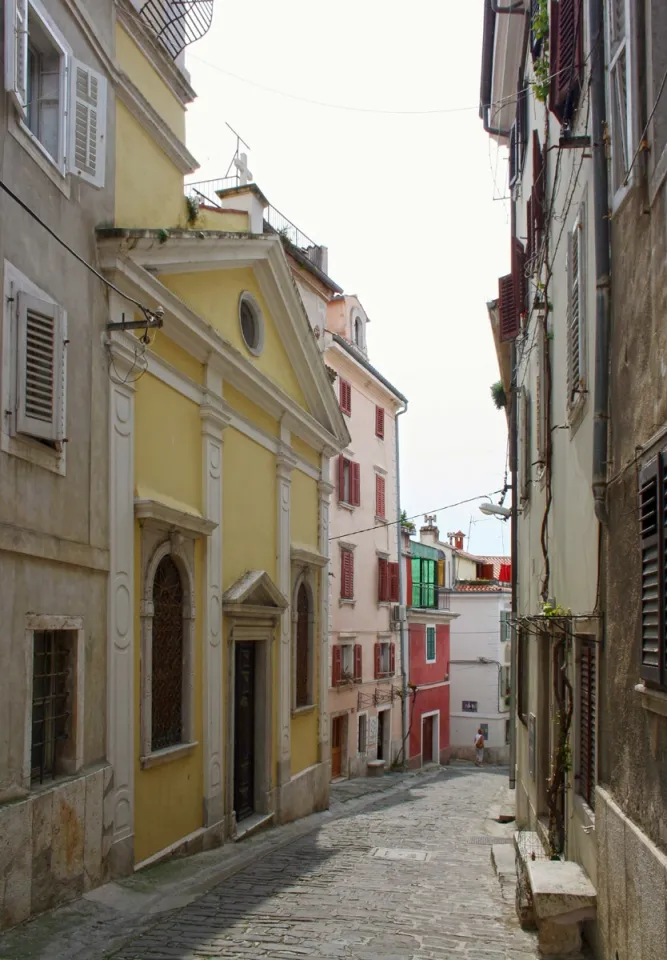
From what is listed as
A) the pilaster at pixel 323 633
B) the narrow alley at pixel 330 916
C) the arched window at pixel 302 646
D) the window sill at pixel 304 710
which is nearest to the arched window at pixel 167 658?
the narrow alley at pixel 330 916

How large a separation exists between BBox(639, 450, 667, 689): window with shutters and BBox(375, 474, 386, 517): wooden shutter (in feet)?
88.9

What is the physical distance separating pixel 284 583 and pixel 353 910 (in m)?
8.35

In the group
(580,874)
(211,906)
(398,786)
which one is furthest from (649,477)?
(398,786)

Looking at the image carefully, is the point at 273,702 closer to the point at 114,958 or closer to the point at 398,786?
the point at 114,958

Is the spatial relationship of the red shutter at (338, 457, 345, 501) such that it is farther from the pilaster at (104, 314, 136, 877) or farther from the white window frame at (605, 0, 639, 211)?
the white window frame at (605, 0, 639, 211)

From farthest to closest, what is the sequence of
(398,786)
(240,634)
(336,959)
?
(398,786), (240,634), (336,959)

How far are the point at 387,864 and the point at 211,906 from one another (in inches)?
117

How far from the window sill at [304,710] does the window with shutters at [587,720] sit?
947cm

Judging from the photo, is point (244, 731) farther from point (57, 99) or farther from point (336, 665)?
point (336, 665)

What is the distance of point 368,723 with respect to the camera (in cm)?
3142

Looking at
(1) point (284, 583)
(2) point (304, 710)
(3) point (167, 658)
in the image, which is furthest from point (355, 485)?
(3) point (167, 658)

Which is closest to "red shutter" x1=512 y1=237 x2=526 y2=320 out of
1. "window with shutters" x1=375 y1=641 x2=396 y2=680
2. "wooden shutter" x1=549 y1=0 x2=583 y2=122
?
"wooden shutter" x1=549 y1=0 x2=583 y2=122

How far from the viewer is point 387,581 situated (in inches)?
1298

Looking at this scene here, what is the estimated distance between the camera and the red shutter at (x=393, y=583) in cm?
3331
